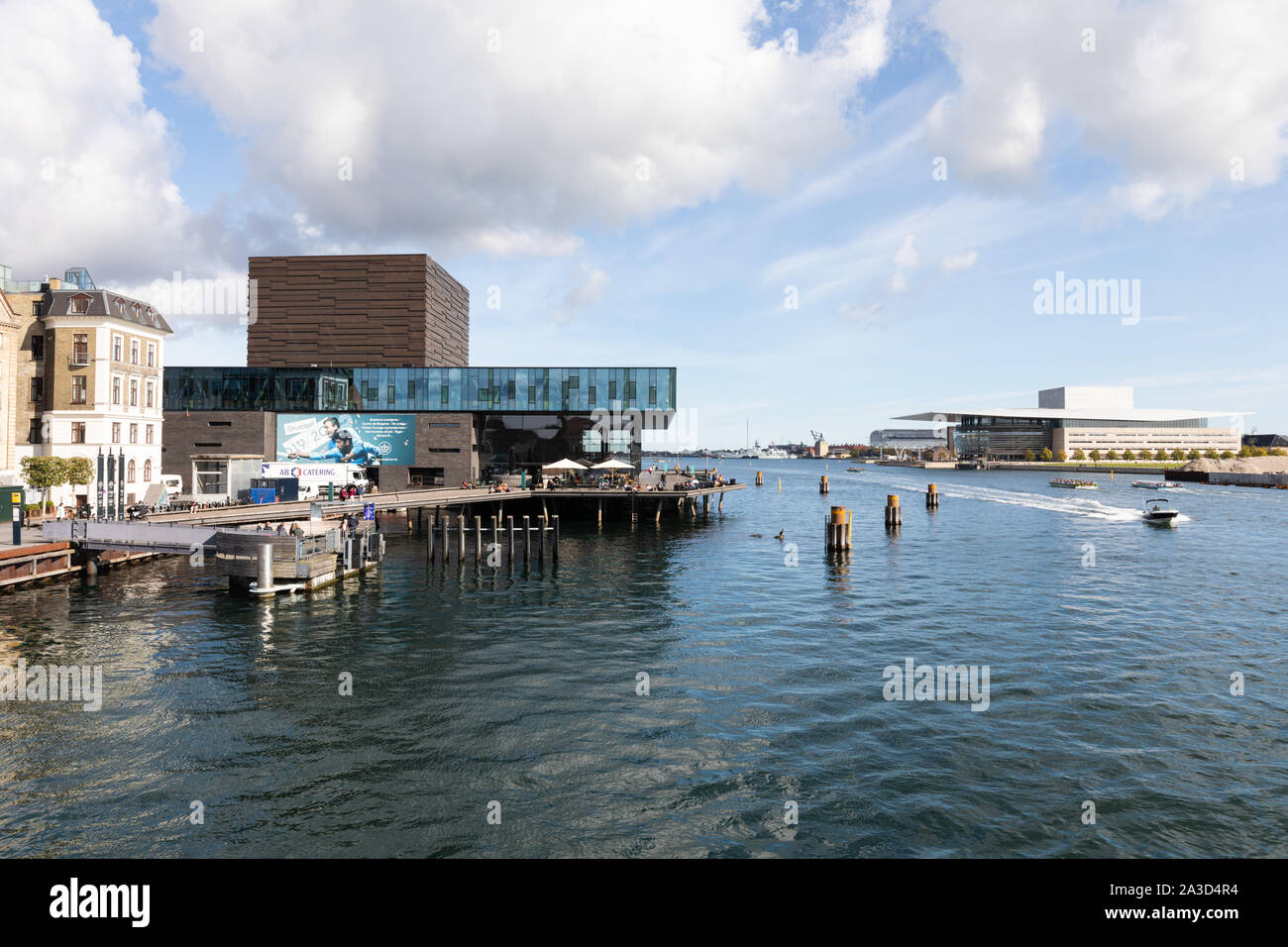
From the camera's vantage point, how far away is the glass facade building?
304 feet

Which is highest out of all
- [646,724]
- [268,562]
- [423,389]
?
[423,389]

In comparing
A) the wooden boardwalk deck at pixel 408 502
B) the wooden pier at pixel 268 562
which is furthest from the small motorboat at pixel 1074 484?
the wooden pier at pixel 268 562

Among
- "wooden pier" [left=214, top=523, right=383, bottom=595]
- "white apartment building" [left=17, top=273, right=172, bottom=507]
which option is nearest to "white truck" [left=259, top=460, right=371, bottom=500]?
"white apartment building" [left=17, top=273, right=172, bottom=507]

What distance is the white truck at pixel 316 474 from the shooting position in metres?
70.8

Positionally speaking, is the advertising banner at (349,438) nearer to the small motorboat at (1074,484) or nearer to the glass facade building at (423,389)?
the glass facade building at (423,389)

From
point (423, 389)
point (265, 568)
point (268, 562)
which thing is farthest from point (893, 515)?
point (423, 389)

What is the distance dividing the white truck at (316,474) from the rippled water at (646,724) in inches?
1232

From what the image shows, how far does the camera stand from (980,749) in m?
17.7

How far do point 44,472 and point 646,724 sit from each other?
49944 mm

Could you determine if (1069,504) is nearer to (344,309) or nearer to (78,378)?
(78,378)

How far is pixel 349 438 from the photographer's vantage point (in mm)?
92875

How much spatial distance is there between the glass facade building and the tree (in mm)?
44510

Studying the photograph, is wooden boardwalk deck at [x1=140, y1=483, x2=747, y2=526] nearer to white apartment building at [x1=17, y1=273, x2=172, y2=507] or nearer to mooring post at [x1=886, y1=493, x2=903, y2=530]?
white apartment building at [x1=17, y1=273, x2=172, y2=507]
